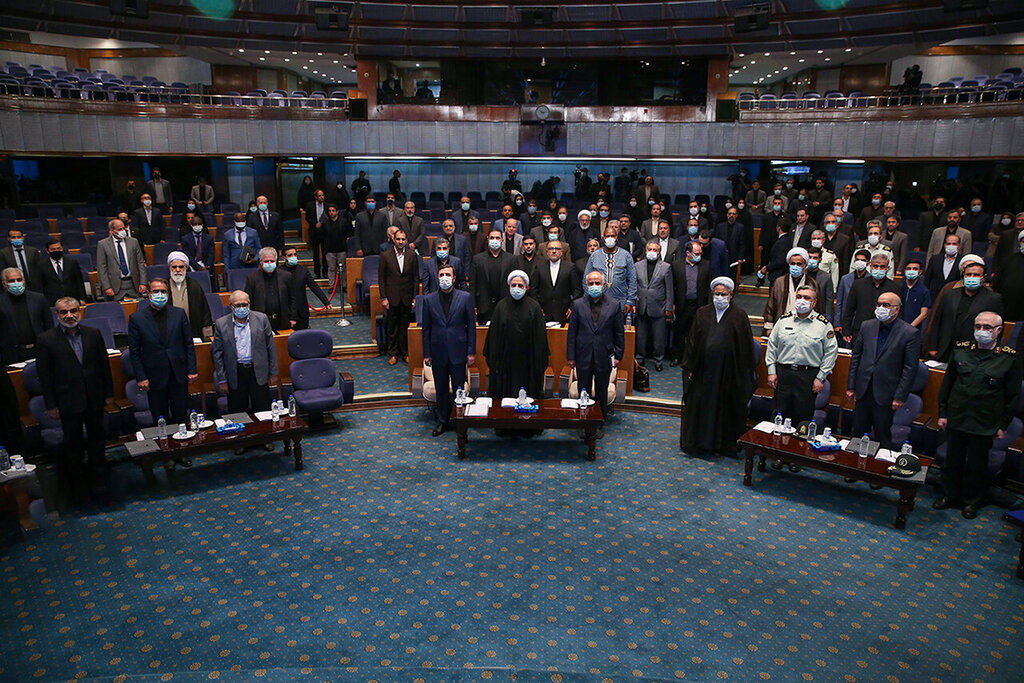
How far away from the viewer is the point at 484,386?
792 centimetres

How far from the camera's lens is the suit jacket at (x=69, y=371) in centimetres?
559

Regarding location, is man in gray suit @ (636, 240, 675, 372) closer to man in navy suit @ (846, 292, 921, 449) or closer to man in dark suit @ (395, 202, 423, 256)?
man in navy suit @ (846, 292, 921, 449)

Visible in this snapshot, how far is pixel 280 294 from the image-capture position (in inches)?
302

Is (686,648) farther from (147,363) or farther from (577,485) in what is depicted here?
(147,363)

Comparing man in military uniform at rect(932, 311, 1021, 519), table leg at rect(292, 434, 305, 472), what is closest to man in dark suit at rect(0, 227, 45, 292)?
table leg at rect(292, 434, 305, 472)

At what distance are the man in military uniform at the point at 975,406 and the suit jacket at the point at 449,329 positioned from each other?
4123 millimetres

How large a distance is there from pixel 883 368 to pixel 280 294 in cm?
603

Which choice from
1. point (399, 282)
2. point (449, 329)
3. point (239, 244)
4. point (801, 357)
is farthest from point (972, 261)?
point (239, 244)

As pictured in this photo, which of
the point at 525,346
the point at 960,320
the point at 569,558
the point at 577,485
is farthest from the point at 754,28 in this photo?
the point at 569,558

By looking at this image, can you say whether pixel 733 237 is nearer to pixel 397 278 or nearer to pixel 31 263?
pixel 397 278

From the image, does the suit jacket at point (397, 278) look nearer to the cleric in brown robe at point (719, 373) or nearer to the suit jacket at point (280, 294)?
the suit jacket at point (280, 294)

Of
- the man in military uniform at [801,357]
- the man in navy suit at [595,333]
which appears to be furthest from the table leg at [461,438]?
the man in military uniform at [801,357]

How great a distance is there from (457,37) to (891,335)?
1591cm

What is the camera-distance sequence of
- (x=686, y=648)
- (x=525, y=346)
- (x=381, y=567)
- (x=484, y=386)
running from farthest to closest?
(x=484, y=386)
(x=525, y=346)
(x=381, y=567)
(x=686, y=648)
